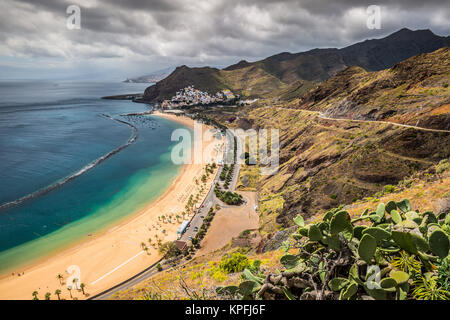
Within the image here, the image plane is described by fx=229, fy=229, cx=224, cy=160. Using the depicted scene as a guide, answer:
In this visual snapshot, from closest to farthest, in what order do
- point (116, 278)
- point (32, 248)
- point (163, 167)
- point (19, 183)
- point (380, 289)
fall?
point (380, 289)
point (116, 278)
point (32, 248)
point (19, 183)
point (163, 167)

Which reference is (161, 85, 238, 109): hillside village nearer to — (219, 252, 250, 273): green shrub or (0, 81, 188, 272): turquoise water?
(0, 81, 188, 272): turquoise water

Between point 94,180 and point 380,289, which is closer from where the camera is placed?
point 380,289

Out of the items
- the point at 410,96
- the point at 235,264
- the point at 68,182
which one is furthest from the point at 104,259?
the point at 410,96

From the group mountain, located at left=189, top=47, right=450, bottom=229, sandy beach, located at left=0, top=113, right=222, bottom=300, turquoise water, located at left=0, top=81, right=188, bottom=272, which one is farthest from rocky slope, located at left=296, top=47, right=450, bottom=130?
turquoise water, located at left=0, top=81, right=188, bottom=272

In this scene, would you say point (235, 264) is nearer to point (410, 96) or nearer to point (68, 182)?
point (410, 96)

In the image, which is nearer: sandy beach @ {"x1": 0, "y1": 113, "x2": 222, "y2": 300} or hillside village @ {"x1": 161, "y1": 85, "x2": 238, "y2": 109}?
sandy beach @ {"x1": 0, "y1": 113, "x2": 222, "y2": 300}

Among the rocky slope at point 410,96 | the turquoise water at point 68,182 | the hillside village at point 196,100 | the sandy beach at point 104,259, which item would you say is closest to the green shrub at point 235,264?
the sandy beach at point 104,259
